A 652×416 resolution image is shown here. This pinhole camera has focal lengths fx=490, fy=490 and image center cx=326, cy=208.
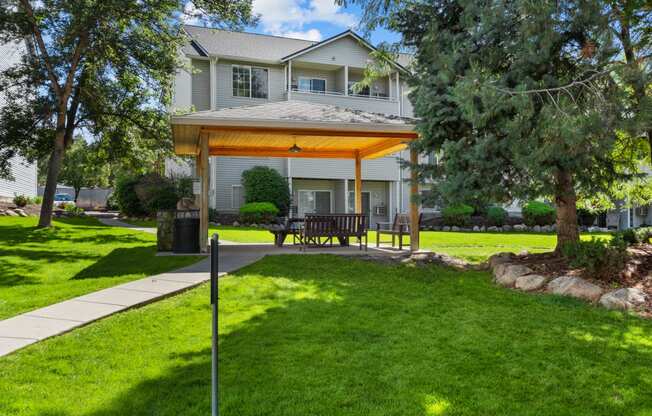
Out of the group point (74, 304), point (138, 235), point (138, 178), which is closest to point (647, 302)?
point (74, 304)

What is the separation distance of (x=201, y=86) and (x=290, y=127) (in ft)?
46.3

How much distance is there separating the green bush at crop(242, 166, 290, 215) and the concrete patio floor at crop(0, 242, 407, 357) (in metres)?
12.0

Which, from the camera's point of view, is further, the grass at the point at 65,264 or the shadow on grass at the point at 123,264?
the shadow on grass at the point at 123,264

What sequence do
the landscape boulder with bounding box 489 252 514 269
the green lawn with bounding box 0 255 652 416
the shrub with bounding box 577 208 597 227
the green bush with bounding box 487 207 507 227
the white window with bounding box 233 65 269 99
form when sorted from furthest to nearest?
the shrub with bounding box 577 208 597 227, the green bush with bounding box 487 207 507 227, the white window with bounding box 233 65 269 99, the landscape boulder with bounding box 489 252 514 269, the green lawn with bounding box 0 255 652 416

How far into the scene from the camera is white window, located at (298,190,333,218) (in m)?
24.3

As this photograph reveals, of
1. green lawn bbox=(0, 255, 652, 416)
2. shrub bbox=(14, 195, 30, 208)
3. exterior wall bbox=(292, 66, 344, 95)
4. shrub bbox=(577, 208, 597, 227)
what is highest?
exterior wall bbox=(292, 66, 344, 95)

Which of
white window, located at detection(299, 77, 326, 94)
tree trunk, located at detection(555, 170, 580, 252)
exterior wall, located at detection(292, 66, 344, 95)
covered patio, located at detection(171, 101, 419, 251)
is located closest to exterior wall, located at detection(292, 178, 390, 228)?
white window, located at detection(299, 77, 326, 94)

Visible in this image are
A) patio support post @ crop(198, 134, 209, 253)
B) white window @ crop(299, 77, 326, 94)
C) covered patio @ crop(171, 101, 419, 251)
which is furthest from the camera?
white window @ crop(299, 77, 326, 94)

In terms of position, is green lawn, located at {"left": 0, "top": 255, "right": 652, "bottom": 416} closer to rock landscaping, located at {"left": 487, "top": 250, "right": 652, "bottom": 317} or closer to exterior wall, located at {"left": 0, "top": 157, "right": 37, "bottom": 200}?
rock landscaping, located at {"left": 487, "top": 250, "right": 652, "bottom": 317}

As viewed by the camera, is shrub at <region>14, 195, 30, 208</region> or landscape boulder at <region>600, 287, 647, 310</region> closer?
landscape boulder at <region>600, 287, 647, 310</region>

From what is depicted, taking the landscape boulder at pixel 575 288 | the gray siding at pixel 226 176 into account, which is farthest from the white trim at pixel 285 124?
the gray siding at pixel 226 176

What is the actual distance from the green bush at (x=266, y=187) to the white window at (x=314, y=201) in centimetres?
255

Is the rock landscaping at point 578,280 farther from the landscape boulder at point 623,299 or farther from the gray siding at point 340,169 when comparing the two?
the gray siding at point 340,169

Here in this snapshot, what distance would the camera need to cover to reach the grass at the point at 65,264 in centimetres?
630
